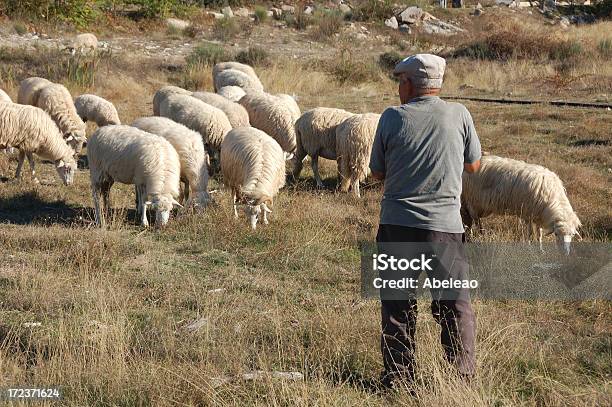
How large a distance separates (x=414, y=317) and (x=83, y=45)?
20.7 metres

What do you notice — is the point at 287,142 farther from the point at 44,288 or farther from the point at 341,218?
the point at 44,288

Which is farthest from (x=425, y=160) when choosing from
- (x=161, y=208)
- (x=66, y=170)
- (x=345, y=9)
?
(x=345, y=9)

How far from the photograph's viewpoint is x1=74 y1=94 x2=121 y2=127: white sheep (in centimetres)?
1396

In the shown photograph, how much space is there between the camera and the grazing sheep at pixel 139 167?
27.1ft

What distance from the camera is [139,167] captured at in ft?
27.6

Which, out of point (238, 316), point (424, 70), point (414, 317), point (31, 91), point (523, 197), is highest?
point (424, 70)

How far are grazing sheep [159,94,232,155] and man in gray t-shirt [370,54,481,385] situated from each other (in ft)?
24.1

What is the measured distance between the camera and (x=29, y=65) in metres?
20.1

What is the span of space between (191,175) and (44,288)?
345cm

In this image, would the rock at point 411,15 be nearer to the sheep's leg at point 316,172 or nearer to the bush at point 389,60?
the bush at point 389,60

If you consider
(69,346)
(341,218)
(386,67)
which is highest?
(69,346)

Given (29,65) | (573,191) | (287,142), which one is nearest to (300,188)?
(287,142)

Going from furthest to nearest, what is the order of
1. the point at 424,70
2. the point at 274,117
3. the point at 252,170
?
the point at 274,117 → the point at 252,170 → the point at 424,70

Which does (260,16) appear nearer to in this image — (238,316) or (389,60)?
(389,60)
